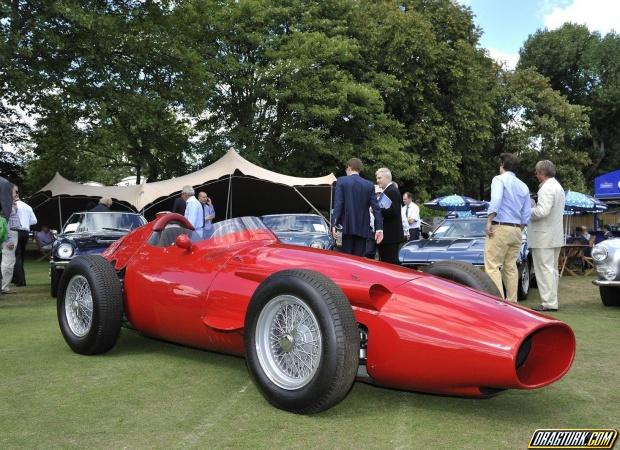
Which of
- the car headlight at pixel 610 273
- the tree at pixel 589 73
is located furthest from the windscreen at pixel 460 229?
the tree at pixel 589 73

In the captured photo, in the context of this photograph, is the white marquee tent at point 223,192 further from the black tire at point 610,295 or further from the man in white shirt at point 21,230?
the black tire at point 610,295

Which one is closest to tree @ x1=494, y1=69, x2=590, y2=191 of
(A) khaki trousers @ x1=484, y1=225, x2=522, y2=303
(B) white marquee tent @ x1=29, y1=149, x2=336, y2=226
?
(B) white marquee tent @ x1=29, y1=149, x2=336, y2=226

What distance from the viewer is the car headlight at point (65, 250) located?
9.12 meters

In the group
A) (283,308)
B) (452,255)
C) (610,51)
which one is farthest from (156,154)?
(610,51)

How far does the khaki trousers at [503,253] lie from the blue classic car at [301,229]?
3822 mm

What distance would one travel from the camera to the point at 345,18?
27.3 metres

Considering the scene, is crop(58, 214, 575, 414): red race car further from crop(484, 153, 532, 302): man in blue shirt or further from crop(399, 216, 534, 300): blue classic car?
crop(399, 216, 534, 300): blue classic car

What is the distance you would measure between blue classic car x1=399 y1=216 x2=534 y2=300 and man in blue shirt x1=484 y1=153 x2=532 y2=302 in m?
1.49

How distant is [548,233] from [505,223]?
0.75 metres

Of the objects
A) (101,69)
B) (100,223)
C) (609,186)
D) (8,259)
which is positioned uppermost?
(101,69)

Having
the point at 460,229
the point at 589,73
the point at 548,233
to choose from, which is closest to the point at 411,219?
the point at 460,229

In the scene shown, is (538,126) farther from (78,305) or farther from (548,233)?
(78,305)

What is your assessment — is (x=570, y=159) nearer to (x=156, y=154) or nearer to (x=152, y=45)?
(x=156, y=154)

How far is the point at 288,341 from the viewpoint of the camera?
346 centimetres
